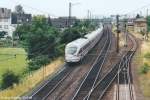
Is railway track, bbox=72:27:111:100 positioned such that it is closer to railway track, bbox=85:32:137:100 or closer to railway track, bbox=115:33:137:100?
railway track, bbox=85:32:137:100

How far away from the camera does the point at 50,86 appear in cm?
3462

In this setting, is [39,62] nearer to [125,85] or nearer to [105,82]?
[105,82]

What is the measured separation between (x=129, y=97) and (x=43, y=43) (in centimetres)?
2719

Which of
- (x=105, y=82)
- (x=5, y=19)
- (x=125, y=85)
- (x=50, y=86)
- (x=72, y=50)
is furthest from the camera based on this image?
(x=5, y=19)

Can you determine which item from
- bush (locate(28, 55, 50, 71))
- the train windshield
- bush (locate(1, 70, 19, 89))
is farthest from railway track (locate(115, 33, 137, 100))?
bush (locate(28, 55, 50, 71))

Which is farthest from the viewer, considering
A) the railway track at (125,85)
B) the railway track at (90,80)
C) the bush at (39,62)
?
the bush at (39,62)

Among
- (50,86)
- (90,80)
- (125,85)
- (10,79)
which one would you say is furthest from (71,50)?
(125,85)

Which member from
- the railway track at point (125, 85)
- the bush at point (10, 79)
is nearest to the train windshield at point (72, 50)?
the railway track at point (125, 85)

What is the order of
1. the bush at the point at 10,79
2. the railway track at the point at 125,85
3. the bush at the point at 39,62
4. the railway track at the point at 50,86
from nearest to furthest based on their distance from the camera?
the railway track at the point at 50,86 < the railway track at the point at 125,85 < the bush at the point at 10,79 < the bush at the point at 39,62

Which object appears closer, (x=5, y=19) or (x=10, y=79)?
(x=10, y=79)

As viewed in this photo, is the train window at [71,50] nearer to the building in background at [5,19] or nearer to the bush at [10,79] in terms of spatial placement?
the bush at [10,79]

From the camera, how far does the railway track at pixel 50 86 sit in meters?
30.7

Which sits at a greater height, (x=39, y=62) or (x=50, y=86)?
(x=39, y=62)

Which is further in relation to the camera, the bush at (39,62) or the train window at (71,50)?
the bush at (39,62)
